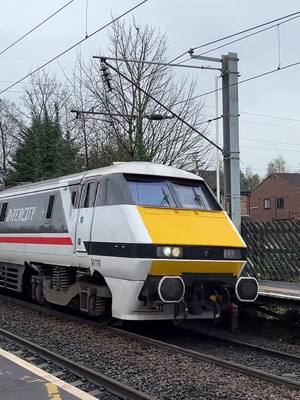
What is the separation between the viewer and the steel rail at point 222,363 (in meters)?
7.10

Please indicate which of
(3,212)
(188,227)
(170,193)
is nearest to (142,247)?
(188,227)

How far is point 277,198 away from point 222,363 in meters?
66.9

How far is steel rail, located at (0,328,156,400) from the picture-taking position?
6.42m

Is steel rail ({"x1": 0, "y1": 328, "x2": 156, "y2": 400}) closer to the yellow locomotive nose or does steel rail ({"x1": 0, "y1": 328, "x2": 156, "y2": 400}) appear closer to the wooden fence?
the yellow locomotive nose

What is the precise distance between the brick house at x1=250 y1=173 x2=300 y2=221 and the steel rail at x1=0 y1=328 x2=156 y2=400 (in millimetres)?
62188

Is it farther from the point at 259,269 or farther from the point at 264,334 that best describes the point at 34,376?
the point at 259,269

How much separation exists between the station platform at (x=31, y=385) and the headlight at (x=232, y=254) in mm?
3774

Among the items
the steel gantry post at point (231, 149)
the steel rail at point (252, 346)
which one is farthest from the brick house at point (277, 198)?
the steel rail at point (252, 346)

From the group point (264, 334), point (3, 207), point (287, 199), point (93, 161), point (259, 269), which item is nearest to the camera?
point (264, 334)

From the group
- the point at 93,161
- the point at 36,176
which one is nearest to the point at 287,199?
the point at 36,176

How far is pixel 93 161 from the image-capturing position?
1100 inches

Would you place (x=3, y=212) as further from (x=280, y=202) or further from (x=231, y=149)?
(x=280, y=202)

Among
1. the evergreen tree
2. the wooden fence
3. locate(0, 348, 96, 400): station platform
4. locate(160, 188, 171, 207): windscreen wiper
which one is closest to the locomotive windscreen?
locate(160, 188, 171, 207): windscreen wiper

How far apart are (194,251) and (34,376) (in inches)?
134
